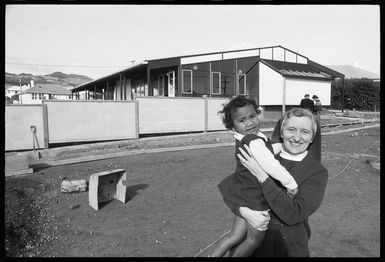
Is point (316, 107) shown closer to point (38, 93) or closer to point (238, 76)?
point (238, 76)

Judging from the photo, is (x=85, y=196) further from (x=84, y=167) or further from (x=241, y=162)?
(x=241, y=162)

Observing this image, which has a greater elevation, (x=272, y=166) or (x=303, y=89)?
(x=303, y=89)

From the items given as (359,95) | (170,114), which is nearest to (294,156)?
(170,114)

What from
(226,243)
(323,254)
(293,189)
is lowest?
(323,254)

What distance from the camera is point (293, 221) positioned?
74.2 inches

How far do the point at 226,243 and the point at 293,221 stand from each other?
2.45 ft

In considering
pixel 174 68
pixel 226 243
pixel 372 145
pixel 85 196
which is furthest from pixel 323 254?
pixel 174 68

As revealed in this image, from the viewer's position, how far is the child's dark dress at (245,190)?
212cm

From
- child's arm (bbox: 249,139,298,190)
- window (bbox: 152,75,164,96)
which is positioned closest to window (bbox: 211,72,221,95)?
window (bbox: 152,75,164,96)

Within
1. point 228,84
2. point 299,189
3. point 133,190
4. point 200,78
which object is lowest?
point 133,190

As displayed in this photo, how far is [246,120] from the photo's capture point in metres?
2.48

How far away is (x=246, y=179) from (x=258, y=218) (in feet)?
0.93

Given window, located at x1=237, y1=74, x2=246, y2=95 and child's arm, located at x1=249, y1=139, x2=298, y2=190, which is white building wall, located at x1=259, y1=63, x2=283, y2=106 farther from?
child's arm, located at x1=249, y1=139, x2=298, y2=190

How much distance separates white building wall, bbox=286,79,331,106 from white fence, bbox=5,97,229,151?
9412mm
